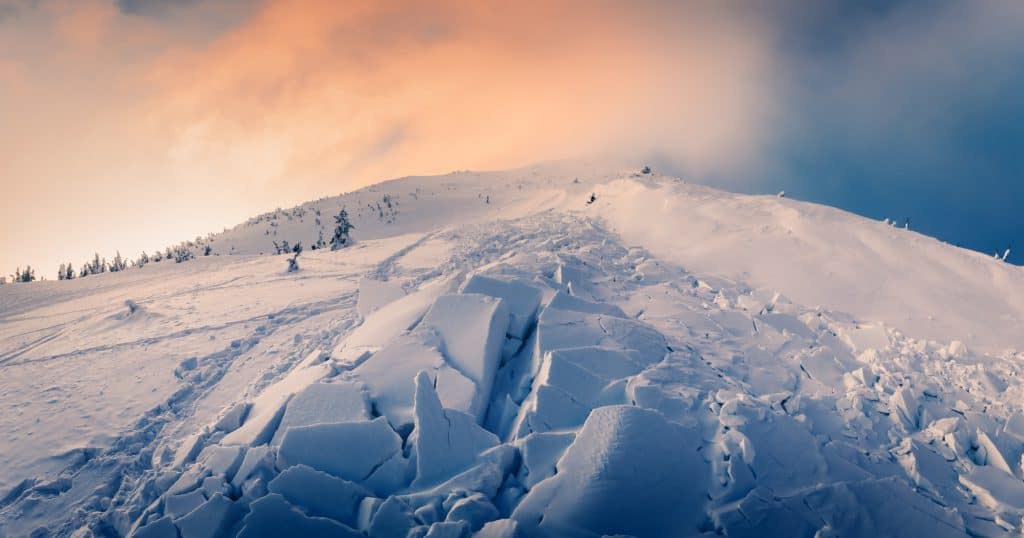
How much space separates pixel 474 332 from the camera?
668 centimetres

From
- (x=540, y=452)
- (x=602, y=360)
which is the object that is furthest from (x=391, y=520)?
(x=602, y=360)

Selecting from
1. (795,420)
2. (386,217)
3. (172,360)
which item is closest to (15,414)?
(172,360)

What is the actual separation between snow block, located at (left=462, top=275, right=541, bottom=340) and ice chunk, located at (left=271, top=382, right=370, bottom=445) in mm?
2543

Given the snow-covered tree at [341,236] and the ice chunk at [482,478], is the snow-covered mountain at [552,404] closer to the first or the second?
the ice chunk at [482,478]

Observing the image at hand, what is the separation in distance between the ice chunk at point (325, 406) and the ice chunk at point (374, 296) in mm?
3231

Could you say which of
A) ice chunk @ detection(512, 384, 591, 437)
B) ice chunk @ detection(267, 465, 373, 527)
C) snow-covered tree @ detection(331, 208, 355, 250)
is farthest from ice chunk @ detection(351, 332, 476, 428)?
snow-covered tree @ detection(331, 208, 355, 250)

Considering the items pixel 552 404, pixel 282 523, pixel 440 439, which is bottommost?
pixel 282 523

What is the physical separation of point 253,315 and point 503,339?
21.2 feet

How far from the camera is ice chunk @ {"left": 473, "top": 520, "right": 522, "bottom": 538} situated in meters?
4.04

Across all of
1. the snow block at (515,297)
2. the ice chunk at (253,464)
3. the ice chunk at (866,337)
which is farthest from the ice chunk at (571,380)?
the ice chunk at (866,337)

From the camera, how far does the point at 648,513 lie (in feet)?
14.3

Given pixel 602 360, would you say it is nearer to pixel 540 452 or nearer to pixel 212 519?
pixel 540 452

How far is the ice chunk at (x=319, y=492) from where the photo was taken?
440 cm

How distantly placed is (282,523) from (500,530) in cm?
203
